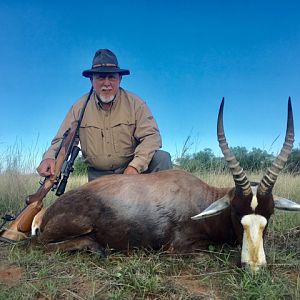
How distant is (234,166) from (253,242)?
Answer: 0.65 meters

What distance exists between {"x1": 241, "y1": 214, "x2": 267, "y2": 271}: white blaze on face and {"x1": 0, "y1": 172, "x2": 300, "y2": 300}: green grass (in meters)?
0.08

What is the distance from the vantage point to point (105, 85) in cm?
584

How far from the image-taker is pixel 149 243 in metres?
4.05

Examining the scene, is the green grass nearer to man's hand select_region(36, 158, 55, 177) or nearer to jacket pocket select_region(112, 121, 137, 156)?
man's hand select_region(36, 158, 55, 177)

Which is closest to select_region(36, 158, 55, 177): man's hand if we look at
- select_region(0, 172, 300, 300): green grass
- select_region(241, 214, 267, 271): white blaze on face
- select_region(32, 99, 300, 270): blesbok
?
select_region(32, 99, 300, 270): blesbok

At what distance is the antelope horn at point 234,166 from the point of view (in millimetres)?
3551

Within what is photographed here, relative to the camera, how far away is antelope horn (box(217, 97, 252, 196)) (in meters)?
3.55

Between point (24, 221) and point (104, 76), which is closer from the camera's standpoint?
point (24, 221)

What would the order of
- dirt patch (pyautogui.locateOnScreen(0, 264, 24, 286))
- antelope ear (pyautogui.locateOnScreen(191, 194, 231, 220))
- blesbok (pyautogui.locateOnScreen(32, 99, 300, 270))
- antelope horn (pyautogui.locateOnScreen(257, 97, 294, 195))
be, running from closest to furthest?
1. dirt patch (pyautogui.locateOnScreen(0, 264, 24, 286))
2. antelope horn (pyautogui.locateOnScreen(257, 97, 294, 195))
3. antelope ear (pyautogui.locateOnScreen(191, 194, 231, 220))
4. blesbok (pyautogui.locateOnScreen(32, 99, 300, 270))

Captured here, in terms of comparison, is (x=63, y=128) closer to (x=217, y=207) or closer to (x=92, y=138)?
(x=92, y=138)

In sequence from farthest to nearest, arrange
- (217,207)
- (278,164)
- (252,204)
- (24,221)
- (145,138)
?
(145,138) → (24,221) → (217,207) → (278,164) → (252,204)

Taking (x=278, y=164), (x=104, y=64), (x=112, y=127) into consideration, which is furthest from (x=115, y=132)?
(x=278, y=164)

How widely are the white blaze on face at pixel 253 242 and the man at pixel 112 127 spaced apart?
248cm

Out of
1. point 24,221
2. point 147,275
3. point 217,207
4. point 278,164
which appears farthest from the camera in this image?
point 24,221
